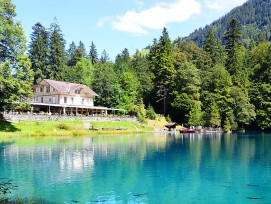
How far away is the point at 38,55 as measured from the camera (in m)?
86.5

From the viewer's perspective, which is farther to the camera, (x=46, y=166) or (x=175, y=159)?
(x=175, y=159)

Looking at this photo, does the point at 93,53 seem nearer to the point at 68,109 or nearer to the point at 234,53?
the point at 68,109

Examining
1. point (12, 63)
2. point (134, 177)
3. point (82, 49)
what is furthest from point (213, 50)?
point (134, 177)

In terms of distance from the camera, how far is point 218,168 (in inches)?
997

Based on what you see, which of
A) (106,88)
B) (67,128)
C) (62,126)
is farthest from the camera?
(106,88)

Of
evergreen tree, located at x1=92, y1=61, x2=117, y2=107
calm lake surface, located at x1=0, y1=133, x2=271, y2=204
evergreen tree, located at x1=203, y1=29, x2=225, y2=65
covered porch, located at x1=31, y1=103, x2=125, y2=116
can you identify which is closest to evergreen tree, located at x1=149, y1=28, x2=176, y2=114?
evergreen tree, located at x1=92, y1=61, x2=117, y2=107

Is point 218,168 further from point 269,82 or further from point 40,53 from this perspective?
point 40,53

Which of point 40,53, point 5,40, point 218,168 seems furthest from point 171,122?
point 218,168

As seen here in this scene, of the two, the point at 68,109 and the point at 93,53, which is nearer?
the point at 68,109

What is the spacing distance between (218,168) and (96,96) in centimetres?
6219

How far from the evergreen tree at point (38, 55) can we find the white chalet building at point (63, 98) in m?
9.25

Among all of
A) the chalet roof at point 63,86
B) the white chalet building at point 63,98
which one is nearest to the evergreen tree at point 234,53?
the white chalet building at point 63,98

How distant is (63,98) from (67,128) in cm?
1822

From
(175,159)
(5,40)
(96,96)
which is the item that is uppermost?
(5,40)
